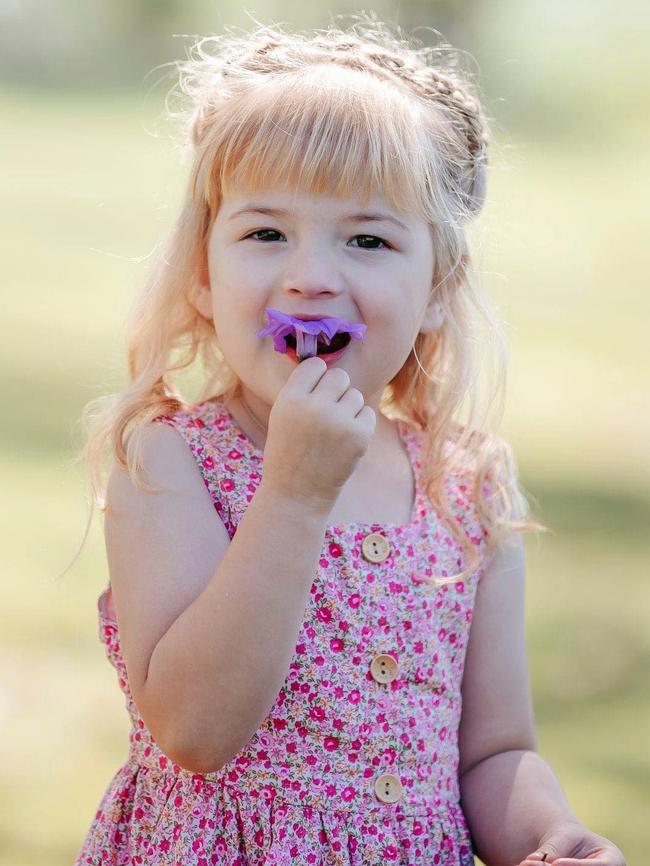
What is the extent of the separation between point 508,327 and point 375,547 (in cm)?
110

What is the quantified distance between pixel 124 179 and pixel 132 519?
7.46 metres

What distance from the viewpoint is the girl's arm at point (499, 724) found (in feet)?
6.64

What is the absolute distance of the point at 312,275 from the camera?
1.85 meters

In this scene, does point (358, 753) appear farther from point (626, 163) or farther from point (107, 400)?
point (626, 163)


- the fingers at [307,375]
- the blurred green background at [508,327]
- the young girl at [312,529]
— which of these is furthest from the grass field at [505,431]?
the fingers at [307,375]

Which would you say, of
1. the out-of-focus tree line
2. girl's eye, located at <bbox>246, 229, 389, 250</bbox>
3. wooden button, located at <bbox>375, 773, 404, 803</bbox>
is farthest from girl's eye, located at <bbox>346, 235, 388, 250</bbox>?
the out-of-focus tree line

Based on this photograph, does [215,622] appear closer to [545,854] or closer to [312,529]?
[312,529]

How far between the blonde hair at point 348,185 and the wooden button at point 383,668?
0.68 ft

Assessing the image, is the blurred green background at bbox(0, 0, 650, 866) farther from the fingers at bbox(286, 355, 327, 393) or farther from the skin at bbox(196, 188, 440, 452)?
the fingers at bbox(286, 355, 327, 393)

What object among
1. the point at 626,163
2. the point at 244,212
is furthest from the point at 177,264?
the point at 626,163

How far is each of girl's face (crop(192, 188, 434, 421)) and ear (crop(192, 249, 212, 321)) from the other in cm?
12

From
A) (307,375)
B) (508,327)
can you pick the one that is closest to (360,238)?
(307,375)

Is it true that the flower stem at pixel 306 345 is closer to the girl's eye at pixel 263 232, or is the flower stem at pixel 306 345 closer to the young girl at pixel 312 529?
the young girl at pixel 312 529

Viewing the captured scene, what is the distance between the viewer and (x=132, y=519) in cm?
188
